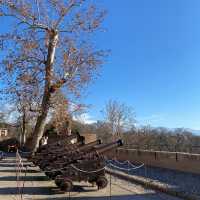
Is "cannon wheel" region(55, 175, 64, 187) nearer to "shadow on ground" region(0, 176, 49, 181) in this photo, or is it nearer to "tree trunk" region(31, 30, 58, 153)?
"shadow on ground" region(0, 176, 49, 181)

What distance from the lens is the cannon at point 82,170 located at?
12430 millimetres

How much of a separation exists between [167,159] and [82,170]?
26.7 ft

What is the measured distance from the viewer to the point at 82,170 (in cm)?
1251

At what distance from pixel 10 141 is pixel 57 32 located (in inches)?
1758

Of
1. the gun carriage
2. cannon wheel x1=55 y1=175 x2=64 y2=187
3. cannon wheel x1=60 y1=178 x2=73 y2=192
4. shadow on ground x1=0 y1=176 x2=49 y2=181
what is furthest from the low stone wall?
cannon wheel x1=55 y1=175 x2=64 y2=187

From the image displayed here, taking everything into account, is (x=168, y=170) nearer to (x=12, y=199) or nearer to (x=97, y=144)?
(x=97, y=144)

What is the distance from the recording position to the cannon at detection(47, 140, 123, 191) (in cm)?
1243

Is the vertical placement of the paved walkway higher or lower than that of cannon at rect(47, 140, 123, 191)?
lower

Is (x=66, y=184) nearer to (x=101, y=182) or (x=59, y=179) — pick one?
(x=59, y=179)

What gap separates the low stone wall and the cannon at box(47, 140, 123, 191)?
5549 millimetres

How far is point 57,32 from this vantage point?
765 inches

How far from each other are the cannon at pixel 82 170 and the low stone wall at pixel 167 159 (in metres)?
5.55

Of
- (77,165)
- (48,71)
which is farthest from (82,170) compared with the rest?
(48,71)

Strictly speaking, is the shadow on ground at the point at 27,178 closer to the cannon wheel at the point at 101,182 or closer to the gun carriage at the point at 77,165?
the gun carriage at the point at 77,165
